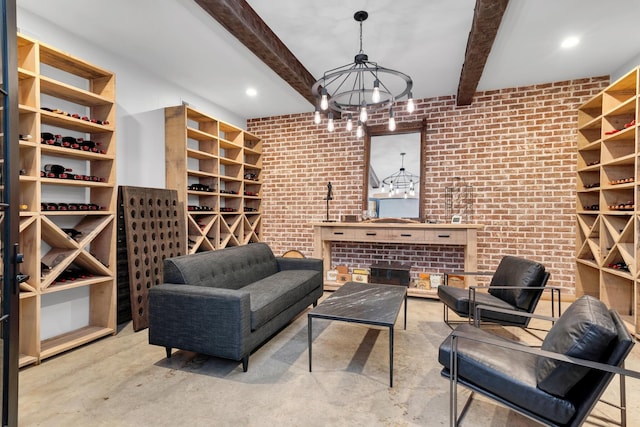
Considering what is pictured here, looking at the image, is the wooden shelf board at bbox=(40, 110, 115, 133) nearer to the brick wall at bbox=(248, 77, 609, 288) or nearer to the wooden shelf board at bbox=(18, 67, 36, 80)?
the wooden shelf board at bbox=(18, 67, 36, 80)

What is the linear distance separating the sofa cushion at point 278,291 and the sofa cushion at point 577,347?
1831 mm

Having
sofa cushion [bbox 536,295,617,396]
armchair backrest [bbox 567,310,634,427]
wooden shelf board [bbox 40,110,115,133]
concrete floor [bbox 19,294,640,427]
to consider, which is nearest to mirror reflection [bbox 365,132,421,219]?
concrete floor [bbox 19,294,640,427]

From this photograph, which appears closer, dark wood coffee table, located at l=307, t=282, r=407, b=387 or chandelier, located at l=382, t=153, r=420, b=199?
dark wood coffee table, located at l=307, t=282, r=407, b=387

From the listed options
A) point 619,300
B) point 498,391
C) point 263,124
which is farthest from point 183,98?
point 619,300

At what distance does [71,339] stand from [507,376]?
3.36m

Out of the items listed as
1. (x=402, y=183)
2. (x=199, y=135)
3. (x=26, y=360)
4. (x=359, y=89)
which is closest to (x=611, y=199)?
(x=402, y=183)

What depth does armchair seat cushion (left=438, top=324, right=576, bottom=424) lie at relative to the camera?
1474mm

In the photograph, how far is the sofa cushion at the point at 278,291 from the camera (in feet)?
8.36

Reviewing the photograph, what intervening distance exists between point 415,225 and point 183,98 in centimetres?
362

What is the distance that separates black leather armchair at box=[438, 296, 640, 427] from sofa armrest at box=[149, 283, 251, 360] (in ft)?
4.50

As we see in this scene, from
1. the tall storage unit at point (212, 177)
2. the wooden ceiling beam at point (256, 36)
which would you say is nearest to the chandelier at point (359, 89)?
the wooden ceiling beam at point (256, 36)

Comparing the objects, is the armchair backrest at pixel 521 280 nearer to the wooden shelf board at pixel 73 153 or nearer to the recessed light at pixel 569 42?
the recessed light at pixel 569 42

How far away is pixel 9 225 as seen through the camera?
1501mm

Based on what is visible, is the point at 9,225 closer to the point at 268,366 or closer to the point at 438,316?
the point at 268,366
